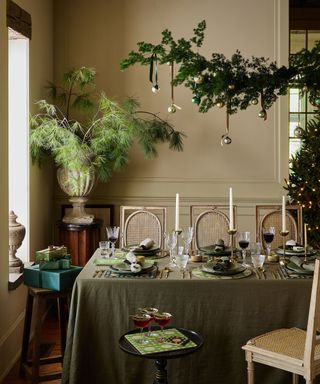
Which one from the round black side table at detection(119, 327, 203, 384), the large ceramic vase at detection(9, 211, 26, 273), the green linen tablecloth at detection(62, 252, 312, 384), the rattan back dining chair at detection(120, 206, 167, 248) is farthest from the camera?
the rattan back dining chair at detection(120, 206, 167, 248)

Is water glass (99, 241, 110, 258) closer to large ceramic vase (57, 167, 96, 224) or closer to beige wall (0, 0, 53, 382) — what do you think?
beige wall (0, 0, 53, 382)

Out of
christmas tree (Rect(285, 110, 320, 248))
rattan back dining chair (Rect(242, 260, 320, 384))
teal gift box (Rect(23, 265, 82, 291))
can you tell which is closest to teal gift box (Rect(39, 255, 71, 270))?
teal gift box (Rect(23, 265, 82, 291))

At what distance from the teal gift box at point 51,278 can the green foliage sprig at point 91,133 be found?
121 centimetres

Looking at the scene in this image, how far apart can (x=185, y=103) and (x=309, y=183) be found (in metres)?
1.37

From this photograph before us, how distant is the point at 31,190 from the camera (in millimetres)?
4496

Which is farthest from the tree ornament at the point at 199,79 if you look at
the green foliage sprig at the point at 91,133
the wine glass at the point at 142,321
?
the green foliage sprig at the point at 91,133

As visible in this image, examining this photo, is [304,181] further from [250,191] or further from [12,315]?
[12,315]

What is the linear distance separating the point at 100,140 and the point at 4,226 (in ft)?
4.20

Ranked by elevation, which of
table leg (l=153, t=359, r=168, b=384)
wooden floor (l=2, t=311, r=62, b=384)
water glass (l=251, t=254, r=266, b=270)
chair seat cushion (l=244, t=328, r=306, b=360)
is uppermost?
water glass (l=251, t=254, r=266, b=270)

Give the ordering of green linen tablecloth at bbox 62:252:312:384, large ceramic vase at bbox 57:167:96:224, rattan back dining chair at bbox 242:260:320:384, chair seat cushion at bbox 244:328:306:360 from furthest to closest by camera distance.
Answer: large ceramic vase at bbox 57:167:96:224 → green linen tablecloth at bbox 62:252:312:384 → chair seat cushion at bbox 244:328:306:360 → rattan back dining chair at bbox 242:260:320:384

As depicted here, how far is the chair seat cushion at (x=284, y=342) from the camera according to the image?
2.69 meters

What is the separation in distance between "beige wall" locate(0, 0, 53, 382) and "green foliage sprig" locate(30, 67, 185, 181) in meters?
0.20

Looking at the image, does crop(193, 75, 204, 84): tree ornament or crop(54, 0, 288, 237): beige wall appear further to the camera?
crop(54, 0, 288, 237): beige wall

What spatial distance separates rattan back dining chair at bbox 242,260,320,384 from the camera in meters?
2.56
